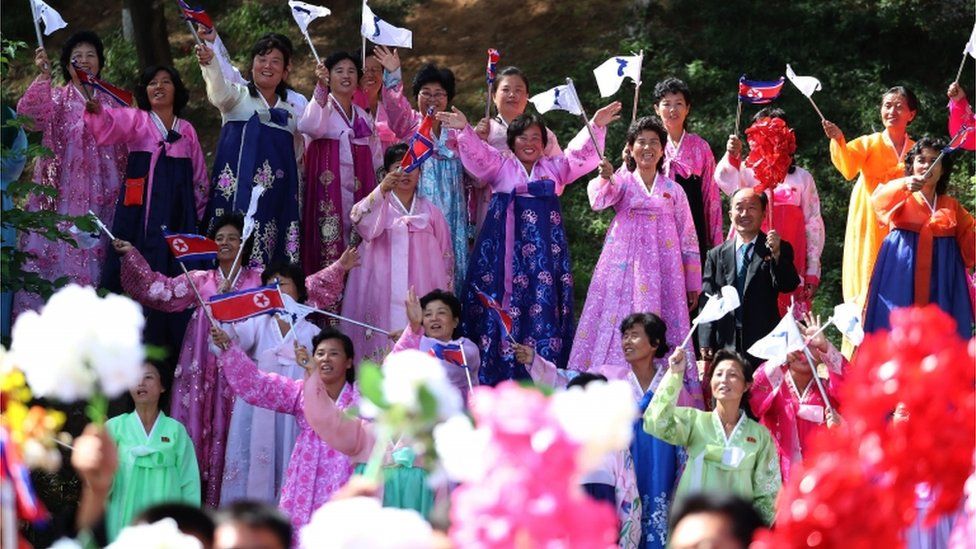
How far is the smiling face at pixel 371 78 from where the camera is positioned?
8.00 meters

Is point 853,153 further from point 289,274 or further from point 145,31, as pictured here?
point 145,31

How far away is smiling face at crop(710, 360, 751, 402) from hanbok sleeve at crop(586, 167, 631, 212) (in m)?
1.44

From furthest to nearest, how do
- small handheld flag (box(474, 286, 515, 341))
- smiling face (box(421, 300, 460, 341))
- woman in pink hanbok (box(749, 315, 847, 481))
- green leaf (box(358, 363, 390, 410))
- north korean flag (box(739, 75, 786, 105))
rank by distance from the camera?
north korean flag (box(739, 75, 786, 105)) < small handheld flag (box(474, 286, 515, 341)) < smiling face (box(421, 300, 460, 341)) < woman in pink hanbok (box(749, 315, 847, 481)) < green leaf (box(358, 363, 390, 410))

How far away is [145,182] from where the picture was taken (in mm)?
7387

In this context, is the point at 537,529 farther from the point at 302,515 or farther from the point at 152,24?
the point at 152,24

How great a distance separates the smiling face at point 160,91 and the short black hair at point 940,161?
11.2 feet

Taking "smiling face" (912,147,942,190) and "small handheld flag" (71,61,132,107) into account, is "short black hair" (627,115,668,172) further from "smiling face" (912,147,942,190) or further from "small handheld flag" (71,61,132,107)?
"small handheld flag" (71,61,132,107)

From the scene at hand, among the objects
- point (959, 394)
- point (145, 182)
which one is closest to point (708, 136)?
point (145, 182)

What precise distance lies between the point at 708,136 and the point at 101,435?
27.6ft

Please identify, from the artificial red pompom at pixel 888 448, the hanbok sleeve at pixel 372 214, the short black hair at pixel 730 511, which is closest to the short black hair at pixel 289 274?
the hanbok sleeve at pixel 372 214

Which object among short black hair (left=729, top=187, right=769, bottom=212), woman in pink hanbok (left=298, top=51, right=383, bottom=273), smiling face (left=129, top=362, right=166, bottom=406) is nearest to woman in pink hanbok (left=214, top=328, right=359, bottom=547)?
smiling face (left=129, top=362, right=166, bottom=406)

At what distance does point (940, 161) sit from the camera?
741 centimetres

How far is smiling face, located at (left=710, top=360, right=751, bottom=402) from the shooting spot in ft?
20.1

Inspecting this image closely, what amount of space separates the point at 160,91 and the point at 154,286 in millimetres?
1020
